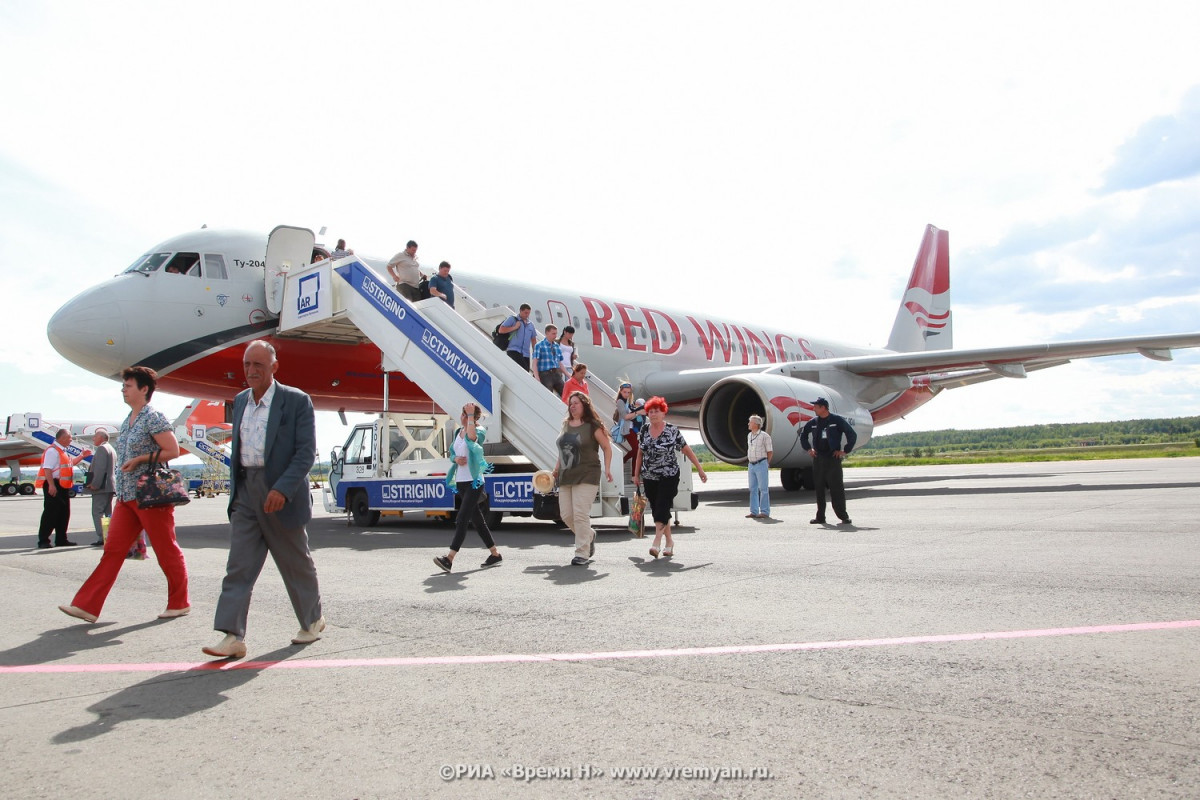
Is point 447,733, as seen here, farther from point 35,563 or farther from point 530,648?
point 35,563

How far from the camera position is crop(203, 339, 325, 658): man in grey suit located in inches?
170

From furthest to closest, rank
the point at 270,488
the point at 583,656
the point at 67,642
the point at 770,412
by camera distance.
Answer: the point at 770,412 < the point at 67,642 < the point at 270,488 < the point at 583,656

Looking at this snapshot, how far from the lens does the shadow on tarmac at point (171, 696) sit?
3.12 m

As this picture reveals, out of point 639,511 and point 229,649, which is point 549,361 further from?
point 229,649

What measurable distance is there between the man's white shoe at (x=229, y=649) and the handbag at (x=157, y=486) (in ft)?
4.73

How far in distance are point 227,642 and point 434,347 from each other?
7139mm

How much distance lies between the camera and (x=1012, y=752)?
251cm

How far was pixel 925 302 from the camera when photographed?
27859 millimetres

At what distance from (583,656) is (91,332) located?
Result: 10.1 metres

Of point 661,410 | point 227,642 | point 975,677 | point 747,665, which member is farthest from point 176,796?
point 661,410

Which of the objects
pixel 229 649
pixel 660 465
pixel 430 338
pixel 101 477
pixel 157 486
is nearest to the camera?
pixel 229 649

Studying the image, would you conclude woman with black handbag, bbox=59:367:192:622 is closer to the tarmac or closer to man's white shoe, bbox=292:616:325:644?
the tarmac

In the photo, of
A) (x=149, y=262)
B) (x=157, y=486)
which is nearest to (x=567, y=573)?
(x=157, y=486)

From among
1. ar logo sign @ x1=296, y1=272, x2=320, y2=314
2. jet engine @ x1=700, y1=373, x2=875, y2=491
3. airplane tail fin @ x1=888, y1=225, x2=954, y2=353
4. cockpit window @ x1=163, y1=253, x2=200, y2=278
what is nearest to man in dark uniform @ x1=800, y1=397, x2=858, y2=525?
jet engine @ x1=700, y1=373, x2=875, y2=491
